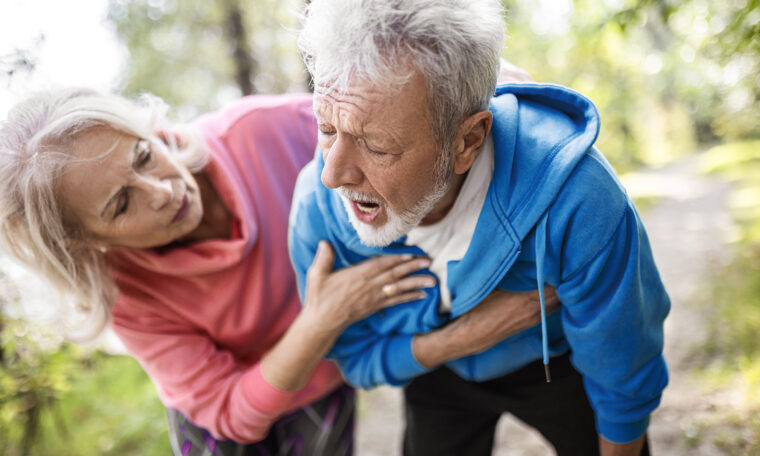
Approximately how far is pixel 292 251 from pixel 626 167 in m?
11.4

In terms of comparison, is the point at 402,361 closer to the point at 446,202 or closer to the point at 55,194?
the point at 446,202

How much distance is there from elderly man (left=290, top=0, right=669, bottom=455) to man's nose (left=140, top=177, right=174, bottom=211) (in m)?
0.43

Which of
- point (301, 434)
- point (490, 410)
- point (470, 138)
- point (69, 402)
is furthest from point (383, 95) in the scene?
point (69, 402)

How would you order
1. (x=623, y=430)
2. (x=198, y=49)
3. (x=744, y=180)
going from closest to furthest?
(x=623, y=430) → (x=198, y=49) → (x=744, y=180)

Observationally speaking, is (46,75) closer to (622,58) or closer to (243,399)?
(243,399)

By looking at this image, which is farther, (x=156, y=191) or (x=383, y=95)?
(x=156, y=191)

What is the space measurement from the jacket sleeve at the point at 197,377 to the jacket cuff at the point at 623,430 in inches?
42.1

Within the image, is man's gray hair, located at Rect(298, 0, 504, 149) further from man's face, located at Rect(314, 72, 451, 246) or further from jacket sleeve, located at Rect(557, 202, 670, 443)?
jacket sleeve, located at Rect(557, 202, 670, 443)

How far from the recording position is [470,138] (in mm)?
1282

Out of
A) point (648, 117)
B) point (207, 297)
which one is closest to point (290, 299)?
point (207, 297)

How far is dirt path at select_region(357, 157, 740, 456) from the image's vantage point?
2.66m

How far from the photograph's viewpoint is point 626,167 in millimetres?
11328

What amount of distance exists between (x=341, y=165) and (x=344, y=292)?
0.53 m

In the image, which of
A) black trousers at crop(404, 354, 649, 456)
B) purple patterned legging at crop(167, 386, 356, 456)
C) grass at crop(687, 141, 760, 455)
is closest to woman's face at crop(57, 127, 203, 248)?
purple patterned legging at crop(167, 386, 356, 456)
